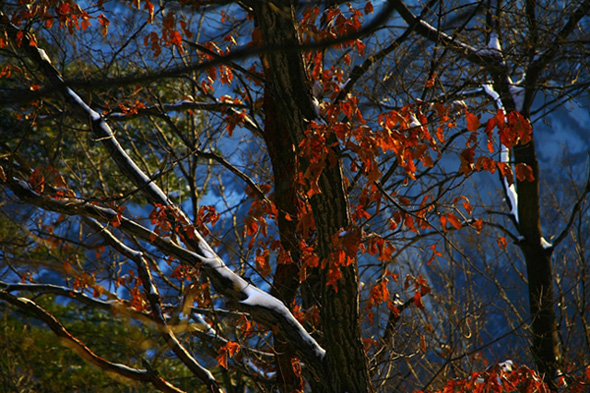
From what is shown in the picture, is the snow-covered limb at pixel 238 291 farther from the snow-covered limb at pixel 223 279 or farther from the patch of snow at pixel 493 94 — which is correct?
the patch of snow at pixel 493 94

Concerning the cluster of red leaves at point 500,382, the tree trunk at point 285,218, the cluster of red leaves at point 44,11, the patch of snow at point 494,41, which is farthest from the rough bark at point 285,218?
the patch of snow at point 494,41

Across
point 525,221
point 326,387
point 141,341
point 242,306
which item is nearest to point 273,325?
point 242,306

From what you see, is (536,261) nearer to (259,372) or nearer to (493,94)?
(493,94)

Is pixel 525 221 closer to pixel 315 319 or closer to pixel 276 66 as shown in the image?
pixel 315 319

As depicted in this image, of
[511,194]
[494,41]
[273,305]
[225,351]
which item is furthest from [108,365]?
[511,194]

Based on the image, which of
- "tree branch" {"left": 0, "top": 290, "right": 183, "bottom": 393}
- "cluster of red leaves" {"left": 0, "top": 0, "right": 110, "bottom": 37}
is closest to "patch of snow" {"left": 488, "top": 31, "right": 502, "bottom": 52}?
"cluster of red leaves" {"left": 0, "top": 0, "right": 110, "bottom": 37}

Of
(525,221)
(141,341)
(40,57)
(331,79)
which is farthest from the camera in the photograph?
(525,221)

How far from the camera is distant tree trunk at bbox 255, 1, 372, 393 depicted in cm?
383

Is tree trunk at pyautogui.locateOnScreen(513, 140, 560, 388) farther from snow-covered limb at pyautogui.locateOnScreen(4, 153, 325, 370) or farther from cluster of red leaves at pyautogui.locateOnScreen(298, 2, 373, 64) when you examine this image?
snow-covered limb at pyautogui.locateOnScreen(4, 153, 325, 370)

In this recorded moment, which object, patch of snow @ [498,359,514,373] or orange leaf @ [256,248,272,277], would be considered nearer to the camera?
patch of snow @ [498,359,514,373]

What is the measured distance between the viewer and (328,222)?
13.0ft

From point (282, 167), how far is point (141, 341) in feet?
9.20

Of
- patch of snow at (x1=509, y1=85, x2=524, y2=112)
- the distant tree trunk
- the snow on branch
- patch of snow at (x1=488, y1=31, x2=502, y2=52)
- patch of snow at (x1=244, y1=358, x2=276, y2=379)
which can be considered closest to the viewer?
the distant tree trunk

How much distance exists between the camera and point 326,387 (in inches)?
163
